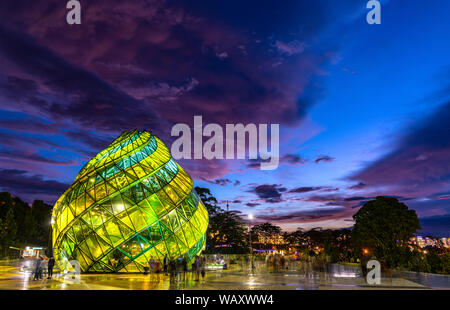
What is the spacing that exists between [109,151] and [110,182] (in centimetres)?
509

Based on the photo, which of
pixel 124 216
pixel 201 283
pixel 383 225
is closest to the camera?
pixel 201 283

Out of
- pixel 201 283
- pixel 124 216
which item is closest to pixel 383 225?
pixel 201 283

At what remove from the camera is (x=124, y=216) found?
21484mm

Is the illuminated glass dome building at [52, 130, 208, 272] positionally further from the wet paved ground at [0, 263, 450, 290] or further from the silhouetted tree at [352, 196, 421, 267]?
the silhouetted tree at [352, 196, 421, 267]

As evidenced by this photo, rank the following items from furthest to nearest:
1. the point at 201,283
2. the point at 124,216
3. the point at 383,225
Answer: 1. the point at 383,225
2. the point at 124,216
3. the point at 201,283

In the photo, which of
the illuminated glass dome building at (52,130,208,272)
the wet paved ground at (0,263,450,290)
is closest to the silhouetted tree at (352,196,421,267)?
the wet paved ground at (0,263,450,290)

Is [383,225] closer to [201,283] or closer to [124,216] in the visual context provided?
[201,283]

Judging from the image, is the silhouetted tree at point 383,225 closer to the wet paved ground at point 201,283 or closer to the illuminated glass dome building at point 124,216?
the wet paved ground at point 201,283

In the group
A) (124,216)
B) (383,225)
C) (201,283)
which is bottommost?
(201,283)

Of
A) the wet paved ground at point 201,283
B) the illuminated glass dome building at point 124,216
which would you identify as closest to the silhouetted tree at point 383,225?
the wet paved ground at point 201,283

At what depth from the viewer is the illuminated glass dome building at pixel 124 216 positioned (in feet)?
70.3

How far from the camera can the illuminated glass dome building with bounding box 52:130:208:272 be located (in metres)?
21.4
